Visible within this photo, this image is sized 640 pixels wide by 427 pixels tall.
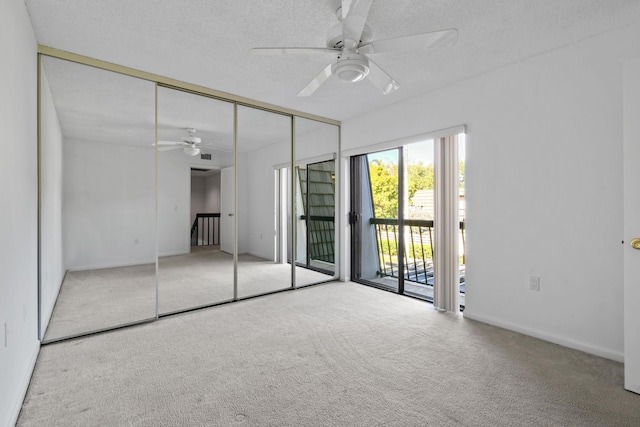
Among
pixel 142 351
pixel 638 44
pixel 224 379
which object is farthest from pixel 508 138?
pixel 142 351

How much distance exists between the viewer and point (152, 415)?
5.49ft

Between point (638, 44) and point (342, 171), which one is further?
point (342, 171)

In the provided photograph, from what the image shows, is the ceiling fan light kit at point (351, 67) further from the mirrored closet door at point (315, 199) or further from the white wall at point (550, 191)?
the mirrored closet door at point (315, 199)

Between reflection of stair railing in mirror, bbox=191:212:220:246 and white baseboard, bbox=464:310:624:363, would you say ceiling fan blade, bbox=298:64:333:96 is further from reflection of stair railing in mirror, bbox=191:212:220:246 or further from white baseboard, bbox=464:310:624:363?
white baseboard, bbox=464:310:624:363

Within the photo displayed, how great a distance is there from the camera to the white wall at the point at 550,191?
7.62 ft

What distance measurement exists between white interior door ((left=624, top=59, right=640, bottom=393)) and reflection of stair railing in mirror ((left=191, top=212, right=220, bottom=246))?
3.52 metres

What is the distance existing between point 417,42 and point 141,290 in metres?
3.27

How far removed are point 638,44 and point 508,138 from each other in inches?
38.6

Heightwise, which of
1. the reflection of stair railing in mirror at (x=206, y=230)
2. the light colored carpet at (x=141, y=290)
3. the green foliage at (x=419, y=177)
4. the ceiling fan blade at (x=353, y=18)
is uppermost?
the ceiling fan blade at (x=353, y=18)

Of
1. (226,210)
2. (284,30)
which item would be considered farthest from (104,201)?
(284,30)

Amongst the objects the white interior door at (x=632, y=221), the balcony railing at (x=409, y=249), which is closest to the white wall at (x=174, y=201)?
the balcony railing at (x=409, y=249)

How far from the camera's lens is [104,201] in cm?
302

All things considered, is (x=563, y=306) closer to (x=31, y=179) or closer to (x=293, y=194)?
(x=293, y=194)

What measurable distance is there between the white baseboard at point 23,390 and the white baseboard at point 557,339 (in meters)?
3.44
